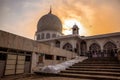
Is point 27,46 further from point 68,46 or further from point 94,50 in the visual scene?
point 94,50

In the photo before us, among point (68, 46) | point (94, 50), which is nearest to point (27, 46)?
point (68, 46)

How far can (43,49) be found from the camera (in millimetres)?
11828

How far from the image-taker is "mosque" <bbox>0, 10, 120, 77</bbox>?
8195mm

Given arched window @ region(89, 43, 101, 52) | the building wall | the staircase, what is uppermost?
arched window @ region(89, 43, 101, 52)

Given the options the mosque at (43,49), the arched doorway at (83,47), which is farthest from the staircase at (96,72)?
the arched doorway at (83,47)

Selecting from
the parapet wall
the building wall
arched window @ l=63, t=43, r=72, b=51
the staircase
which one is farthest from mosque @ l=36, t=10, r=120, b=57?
the staircase

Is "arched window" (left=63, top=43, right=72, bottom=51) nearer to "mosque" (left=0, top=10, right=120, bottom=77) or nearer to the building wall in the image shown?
"mosque" (left=0, top=10, right=120, bottom=77)

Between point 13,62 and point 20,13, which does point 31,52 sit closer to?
point 13,62

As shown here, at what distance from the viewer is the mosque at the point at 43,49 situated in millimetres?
8195

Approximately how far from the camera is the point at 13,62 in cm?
868

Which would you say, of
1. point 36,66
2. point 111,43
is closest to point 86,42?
point 111,43

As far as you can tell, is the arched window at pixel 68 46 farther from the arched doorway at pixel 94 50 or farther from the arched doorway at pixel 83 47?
the arched doorway at pixel 94 50

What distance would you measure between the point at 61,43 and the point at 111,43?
9.00m

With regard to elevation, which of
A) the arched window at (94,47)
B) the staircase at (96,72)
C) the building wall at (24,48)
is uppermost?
the arched window at (94,47)
